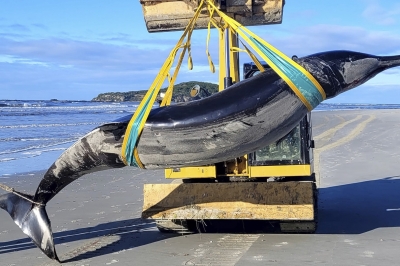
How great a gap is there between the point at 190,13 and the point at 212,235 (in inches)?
113

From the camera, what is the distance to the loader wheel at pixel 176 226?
807cm

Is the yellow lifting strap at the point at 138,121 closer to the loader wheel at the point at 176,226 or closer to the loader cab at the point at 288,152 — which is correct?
the loader cab at the point at 288,152

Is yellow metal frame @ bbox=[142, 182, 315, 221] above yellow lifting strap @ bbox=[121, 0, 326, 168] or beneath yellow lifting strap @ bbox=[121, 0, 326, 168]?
beneath

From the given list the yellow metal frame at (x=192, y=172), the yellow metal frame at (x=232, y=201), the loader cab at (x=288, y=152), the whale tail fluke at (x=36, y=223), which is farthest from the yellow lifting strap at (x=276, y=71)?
the loader cab at (x=288, y=152)

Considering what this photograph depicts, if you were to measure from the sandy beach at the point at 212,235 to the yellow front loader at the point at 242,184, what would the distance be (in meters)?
0.35

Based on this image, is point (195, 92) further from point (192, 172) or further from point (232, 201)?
point (232, 201)

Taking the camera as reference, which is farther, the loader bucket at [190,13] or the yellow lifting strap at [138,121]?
the loader bucket at [190,13]

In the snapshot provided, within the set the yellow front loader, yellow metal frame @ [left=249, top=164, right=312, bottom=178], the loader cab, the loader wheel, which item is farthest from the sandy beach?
the loader cab

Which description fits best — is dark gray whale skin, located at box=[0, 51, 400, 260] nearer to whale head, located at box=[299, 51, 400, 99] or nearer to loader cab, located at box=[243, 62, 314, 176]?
whale head, located at box=[299, 51, 400, 99]

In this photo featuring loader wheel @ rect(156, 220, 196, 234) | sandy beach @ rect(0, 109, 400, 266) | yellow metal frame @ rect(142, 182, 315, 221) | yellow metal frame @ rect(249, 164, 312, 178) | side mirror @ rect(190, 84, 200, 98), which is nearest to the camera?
sandy beach @ rect(0, 109, 400, 266)

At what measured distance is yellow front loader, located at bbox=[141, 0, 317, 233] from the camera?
7395 mm

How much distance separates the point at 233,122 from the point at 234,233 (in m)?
3.39

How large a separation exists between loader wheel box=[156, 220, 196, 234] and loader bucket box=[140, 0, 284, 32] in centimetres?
252

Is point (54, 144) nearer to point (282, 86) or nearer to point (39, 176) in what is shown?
point (39, 176)
